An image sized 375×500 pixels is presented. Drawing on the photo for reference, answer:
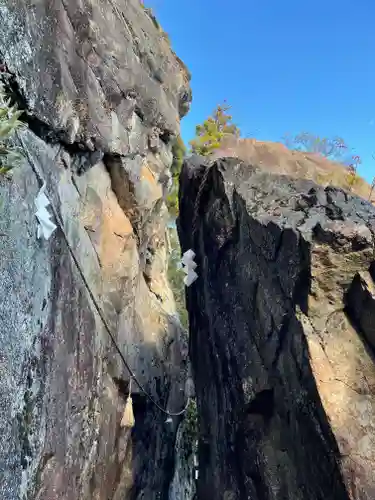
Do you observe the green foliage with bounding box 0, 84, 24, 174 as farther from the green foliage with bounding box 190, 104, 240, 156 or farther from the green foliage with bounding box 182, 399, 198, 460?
the green foliage with bounding box 190, 104, 240, 156

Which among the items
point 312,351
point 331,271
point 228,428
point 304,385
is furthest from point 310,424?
point 228,428

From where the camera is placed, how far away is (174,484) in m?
12.4

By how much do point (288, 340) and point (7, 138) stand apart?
14.9 ft

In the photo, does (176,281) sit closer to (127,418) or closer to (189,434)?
(189,434)

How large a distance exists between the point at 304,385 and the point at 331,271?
1.58 metres

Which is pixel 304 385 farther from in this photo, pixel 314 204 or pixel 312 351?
pixel 314 204

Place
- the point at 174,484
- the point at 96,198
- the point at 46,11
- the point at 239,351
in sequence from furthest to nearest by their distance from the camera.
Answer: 1. the point at 174,484
2. the point at 96,198
3. the point at 239,351
4. the point at 46,11

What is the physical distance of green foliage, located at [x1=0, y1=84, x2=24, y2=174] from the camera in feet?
15.3

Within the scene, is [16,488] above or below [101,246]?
below

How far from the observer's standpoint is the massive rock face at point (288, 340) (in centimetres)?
545

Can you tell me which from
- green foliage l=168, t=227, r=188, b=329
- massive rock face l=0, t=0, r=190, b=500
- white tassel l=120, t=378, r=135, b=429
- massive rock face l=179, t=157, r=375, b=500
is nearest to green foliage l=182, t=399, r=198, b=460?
massive rock face l=0, t=0, r=190, b=500

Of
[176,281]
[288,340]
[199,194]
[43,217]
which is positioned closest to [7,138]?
[43,217]

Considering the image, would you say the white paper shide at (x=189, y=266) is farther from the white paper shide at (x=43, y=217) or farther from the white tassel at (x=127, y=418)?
the white paper shide at (x=43, y=217)

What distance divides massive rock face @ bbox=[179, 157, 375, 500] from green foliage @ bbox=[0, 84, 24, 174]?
3.85 m
